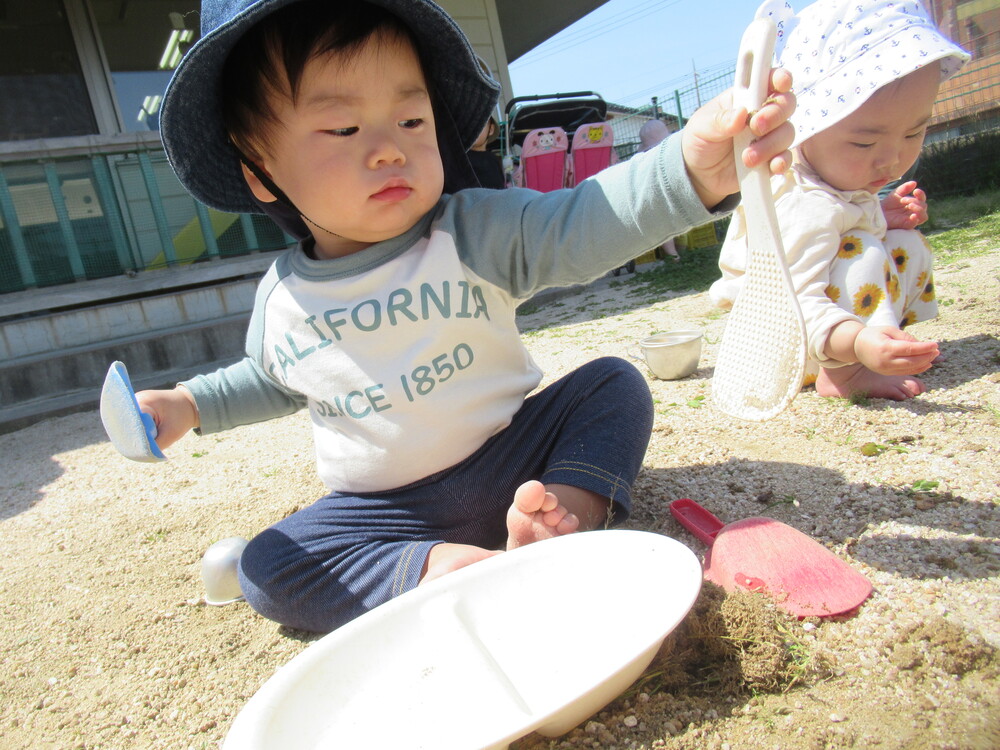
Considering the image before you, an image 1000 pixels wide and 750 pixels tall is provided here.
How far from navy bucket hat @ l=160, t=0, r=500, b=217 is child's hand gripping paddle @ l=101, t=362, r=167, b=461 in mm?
511

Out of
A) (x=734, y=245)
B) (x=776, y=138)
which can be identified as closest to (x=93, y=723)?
(x=776, y=138)

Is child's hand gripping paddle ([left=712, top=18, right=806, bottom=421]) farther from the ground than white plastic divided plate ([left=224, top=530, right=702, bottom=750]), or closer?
farther from the ground

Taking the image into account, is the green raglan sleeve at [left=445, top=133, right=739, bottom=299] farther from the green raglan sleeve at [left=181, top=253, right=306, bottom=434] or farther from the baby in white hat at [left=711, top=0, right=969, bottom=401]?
the baby in white hat at [left=711, top=0, right=969, bottom=401]

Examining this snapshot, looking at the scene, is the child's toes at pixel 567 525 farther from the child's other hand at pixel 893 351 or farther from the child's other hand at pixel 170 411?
the child's other hand at pixel 170 411

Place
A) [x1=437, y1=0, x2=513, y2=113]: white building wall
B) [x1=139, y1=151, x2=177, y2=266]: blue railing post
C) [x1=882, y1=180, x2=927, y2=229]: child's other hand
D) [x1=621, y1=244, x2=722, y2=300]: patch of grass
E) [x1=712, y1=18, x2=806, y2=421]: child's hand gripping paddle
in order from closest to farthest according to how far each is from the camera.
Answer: [x1=712, y1=18, x2=806, y2=421]: child's hand gripping paddle
[x1=882, y1=180, x2=927, y2=229]: child's other hand
[x1=621, y1=244, x2=722, y2=300]: patch of grass
[x1=139, y1=151, x2=177, y2=266]: blue railing post
[x1=437, y1=0, x2=513, y2=113]: white building wall

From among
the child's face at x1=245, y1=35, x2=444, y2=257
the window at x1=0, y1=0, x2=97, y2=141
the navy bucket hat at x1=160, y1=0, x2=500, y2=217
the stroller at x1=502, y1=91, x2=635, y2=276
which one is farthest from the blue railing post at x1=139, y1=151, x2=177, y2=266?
the child's face at x1=245, y1=35, x2=444, y2=257

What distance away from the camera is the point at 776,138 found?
0.97m

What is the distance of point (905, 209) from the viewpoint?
2.17m

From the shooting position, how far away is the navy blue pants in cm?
132

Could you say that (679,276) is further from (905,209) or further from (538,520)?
(538,520)

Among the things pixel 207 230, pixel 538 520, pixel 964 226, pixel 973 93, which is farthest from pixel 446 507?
pixel 973 93

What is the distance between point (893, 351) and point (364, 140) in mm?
1107

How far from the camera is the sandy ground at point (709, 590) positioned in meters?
0.88

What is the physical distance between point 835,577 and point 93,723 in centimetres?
124
